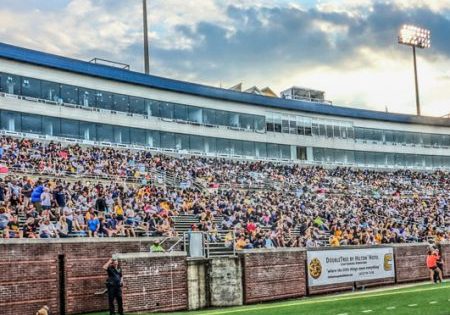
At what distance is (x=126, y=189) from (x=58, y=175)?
3.93 metres

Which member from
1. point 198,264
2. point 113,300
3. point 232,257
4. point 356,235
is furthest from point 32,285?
point 356,235

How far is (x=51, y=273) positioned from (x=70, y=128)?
24736 millimetres

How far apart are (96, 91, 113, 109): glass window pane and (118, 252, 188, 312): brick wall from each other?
24.9m

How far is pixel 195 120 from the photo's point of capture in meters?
51.2

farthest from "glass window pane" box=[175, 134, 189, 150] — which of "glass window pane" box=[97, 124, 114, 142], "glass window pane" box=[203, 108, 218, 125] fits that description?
"glass window pane" box=[97, 124, 114, 142]

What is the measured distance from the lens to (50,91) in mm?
42438

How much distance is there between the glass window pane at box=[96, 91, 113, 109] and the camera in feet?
149

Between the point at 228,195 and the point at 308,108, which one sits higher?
the point at 308,108

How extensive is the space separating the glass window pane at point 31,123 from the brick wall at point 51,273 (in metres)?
21.9

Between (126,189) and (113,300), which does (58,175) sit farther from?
(113,300)

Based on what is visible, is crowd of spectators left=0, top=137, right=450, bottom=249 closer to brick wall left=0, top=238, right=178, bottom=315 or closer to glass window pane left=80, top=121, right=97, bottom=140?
brick wall left=0, top=238, right=178, bottom=315

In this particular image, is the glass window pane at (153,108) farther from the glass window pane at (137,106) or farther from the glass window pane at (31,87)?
the glass window pane at (31,87)

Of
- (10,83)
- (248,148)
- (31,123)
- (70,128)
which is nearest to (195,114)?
(248,148)

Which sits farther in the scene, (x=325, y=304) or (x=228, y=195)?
(x=228, y=195)
